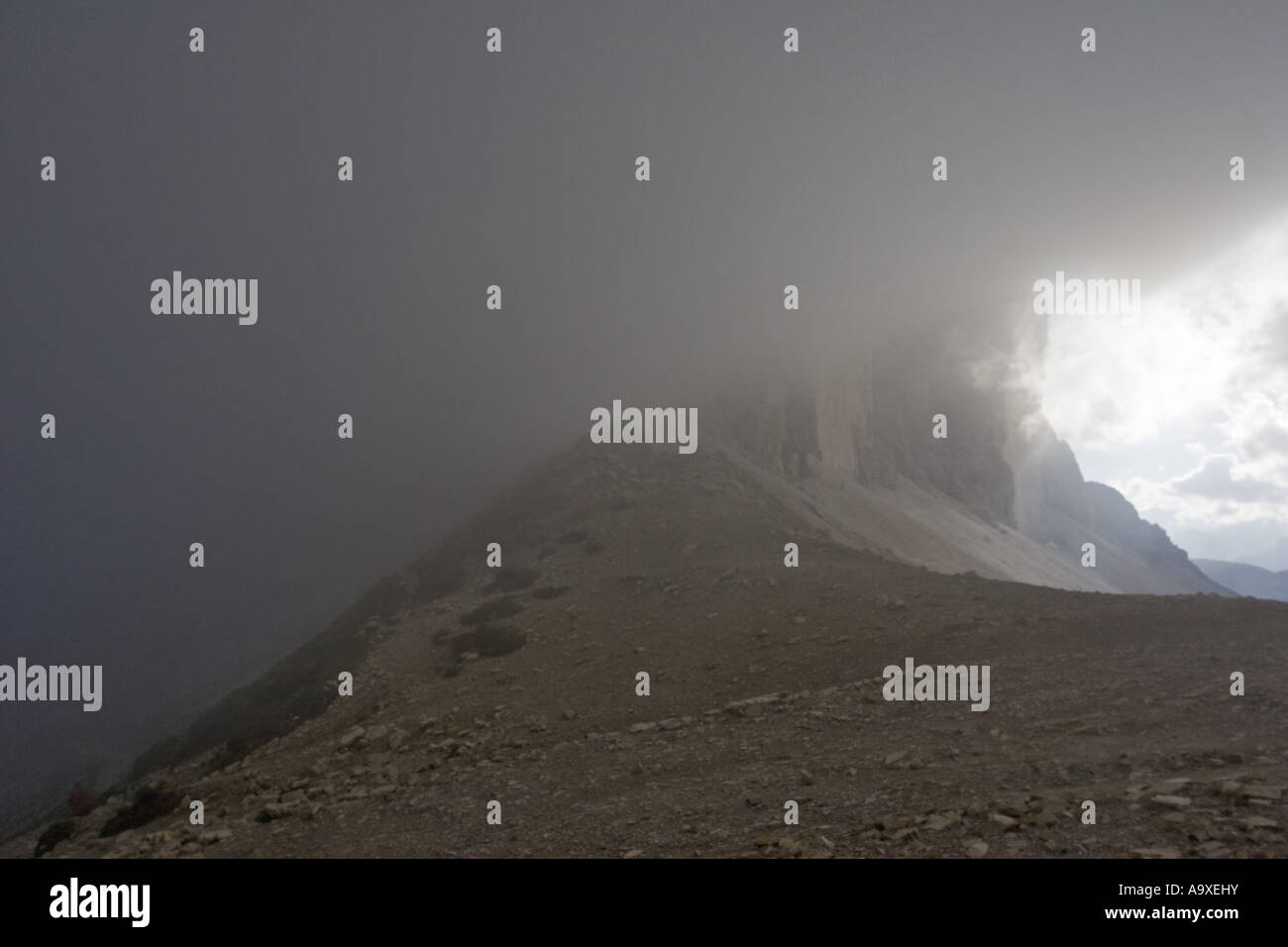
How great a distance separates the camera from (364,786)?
15422 millimetres

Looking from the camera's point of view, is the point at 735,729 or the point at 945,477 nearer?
the point at 735,729

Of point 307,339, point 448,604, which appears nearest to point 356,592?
point 448,604

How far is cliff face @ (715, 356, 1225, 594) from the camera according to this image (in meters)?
56.5

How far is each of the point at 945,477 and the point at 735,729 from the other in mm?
82904

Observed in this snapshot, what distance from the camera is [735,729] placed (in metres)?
16.0

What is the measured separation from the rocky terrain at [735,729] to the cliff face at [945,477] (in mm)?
20325

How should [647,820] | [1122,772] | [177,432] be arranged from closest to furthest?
[1122,772], [647,820], [177,432]

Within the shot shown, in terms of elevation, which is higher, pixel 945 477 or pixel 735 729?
pixel 945 477

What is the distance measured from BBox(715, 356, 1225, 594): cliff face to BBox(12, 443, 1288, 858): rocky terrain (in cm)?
2033

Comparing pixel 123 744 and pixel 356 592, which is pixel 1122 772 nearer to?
pixel 123 744

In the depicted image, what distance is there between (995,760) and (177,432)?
107436 mm

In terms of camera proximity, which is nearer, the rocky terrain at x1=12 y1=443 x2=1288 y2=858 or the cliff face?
the rocky terrain at x1=12 y1=443 x2=1288 y2=858

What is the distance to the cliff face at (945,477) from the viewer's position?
56.5 meters

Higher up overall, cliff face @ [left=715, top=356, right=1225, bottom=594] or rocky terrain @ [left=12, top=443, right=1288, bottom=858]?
cliff face @ [left=715, top=356, right=1225, bottom=594]
